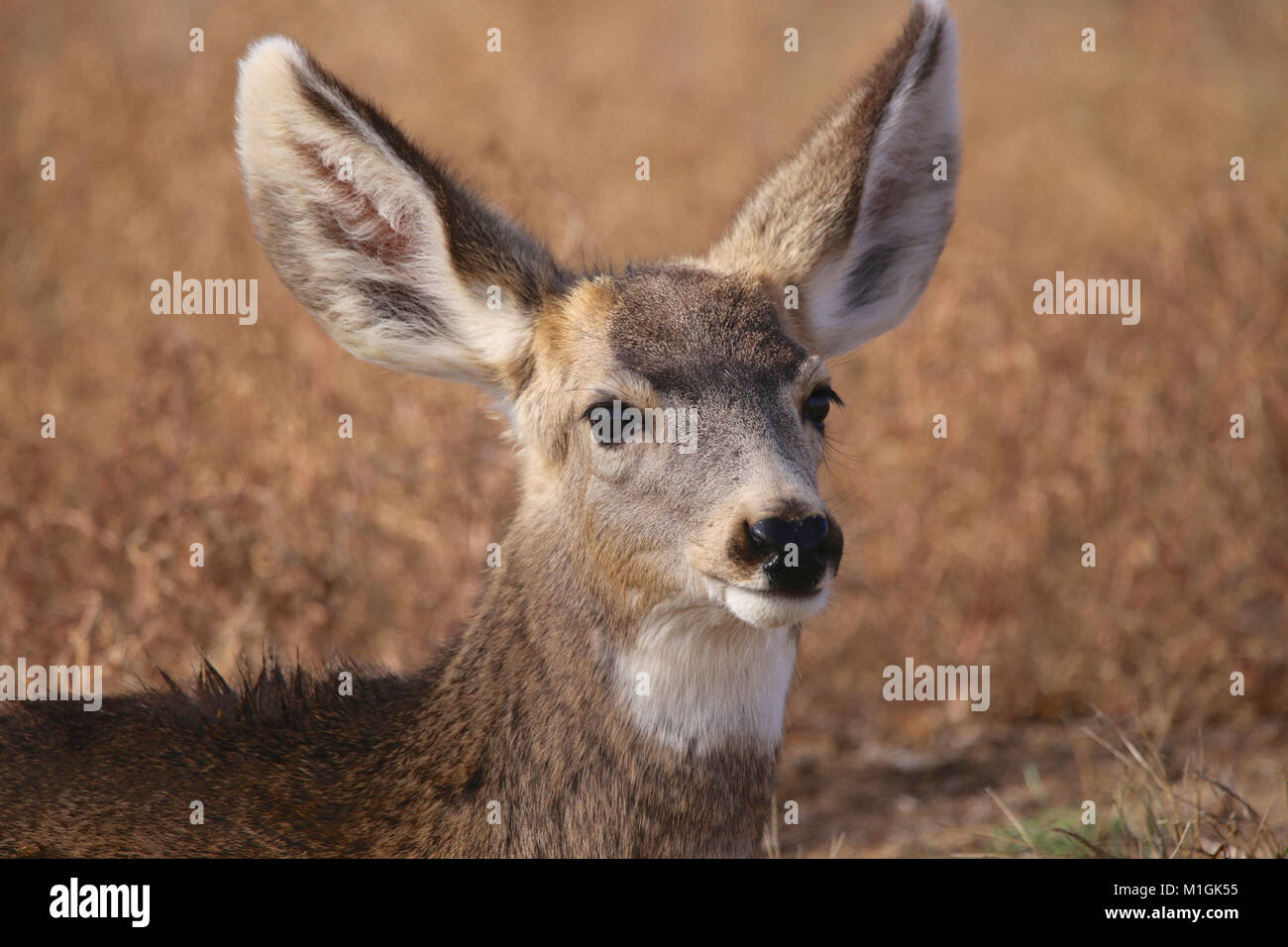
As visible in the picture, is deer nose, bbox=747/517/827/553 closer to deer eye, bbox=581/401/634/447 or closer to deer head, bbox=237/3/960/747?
deer head, bbox=237/3/960/747

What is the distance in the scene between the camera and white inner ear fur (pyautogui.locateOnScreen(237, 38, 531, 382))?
3883mm

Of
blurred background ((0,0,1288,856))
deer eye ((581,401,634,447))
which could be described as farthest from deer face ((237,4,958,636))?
blurred background ((0,0,1288,856))

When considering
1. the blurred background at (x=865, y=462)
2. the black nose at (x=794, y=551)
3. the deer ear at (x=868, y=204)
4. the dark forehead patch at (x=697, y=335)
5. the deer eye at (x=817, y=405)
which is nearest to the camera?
the black nose at (x=794, y=551)

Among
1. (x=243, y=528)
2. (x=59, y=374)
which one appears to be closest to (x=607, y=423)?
(x=243, y=528)

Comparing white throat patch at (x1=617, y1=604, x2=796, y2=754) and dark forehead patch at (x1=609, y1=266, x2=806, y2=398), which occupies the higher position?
dark forehead patch at (x1=609, y1=266, x2=806, y2=398)

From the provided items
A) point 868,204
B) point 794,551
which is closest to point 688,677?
point 794,551

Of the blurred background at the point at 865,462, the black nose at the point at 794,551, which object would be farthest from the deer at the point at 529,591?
the blurred background at the point at 865,462

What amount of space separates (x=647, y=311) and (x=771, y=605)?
893 mm

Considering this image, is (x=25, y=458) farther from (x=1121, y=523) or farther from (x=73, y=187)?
(x=1121, y=523)

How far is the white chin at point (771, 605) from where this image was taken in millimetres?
3449

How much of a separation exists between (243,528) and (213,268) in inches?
111

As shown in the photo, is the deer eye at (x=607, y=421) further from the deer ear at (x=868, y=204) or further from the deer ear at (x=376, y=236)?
the deer ear at (x=868, y=204)
